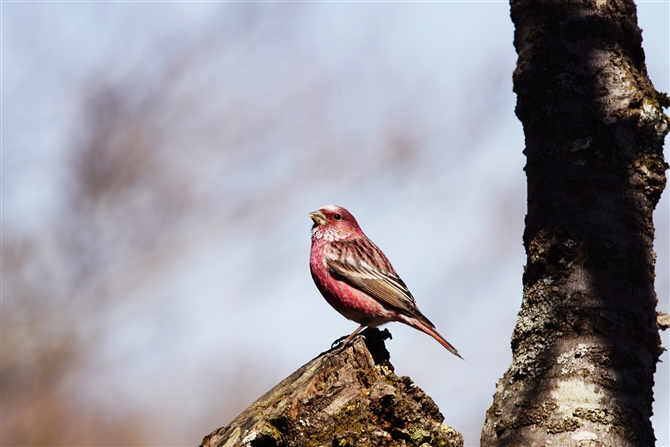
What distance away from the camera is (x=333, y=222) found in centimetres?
644

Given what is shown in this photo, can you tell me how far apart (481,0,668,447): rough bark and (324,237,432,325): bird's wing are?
77.2 inches

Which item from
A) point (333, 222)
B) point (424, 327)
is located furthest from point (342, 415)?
point (333, 222)

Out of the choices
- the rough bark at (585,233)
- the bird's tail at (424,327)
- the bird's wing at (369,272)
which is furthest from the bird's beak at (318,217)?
the rough bark at (585,233)

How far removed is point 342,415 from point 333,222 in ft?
11.6

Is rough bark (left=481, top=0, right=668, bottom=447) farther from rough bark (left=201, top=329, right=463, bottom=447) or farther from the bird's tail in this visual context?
the bird's tail

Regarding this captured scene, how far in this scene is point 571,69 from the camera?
3.88 metres

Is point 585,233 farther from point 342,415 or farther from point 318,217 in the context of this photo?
point 318,217

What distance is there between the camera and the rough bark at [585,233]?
10.2 feet

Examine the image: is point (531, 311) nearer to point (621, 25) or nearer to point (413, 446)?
point (413, 446)

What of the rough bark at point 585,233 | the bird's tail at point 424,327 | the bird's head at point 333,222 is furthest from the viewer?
the bird's head at point 333,222

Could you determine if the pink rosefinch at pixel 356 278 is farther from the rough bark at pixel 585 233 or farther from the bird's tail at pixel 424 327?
the rough bark at pixel 585 233

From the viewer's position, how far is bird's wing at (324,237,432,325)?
18.2 feet

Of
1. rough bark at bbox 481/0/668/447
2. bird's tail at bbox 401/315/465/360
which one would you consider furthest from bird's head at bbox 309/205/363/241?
rough bark at bbox 481/0/668/447

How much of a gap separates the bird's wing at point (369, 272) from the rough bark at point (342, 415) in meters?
2.33
